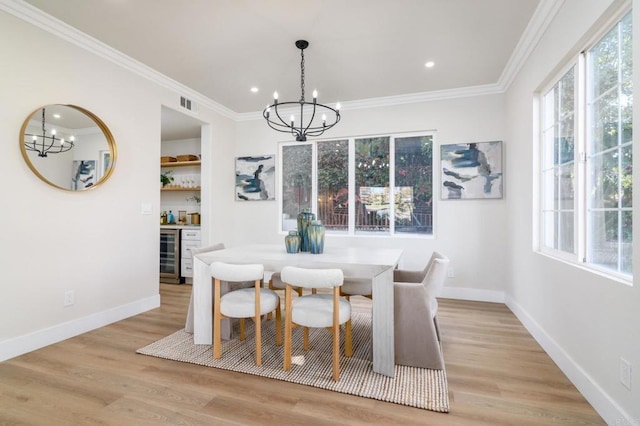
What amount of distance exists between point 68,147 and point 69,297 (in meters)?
1.36

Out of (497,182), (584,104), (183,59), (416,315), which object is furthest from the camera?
(497,182)

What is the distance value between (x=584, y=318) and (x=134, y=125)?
14.1 ft

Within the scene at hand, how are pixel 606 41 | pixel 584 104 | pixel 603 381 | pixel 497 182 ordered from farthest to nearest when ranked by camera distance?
pixel 497 182
pixel 584 104
pixel 606 41
pixel 603 381

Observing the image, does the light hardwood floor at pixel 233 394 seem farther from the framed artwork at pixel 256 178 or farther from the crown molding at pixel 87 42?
the framed artwork at pixel 256 178

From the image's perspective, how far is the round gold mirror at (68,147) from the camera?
255 cm

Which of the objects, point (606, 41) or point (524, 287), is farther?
point (524, 287)

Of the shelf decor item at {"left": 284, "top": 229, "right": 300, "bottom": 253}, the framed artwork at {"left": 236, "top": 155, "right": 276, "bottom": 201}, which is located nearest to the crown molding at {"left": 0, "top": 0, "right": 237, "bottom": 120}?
the framed artwork at {"left": 236, "top": 155, "right": 276, "bottom": 201}

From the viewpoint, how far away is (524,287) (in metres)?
3.12

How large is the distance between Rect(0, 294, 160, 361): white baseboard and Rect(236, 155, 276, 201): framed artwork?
2102 millimetres

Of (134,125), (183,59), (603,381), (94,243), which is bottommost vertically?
(603,381)

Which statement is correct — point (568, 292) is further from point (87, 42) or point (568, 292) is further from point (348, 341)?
point (87, 42)

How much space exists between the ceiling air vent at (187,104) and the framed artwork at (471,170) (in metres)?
3.41

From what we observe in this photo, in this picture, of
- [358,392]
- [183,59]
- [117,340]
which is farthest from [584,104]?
[117,340]

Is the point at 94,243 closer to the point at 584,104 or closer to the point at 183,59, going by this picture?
the point at 183,59
